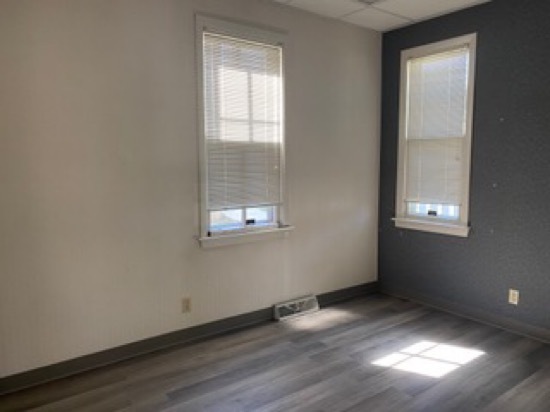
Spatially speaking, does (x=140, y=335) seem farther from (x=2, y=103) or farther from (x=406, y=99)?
(x=406, y=99)

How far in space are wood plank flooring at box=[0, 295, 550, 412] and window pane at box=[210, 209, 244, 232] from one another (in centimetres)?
85

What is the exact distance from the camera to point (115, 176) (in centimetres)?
265

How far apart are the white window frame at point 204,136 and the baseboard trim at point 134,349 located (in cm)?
66

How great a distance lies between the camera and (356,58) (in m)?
3.90

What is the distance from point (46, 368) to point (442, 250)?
3.21 metres

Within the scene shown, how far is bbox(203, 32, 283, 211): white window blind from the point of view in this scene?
3027 millimetres

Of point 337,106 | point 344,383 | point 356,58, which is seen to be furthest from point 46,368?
point 356,58

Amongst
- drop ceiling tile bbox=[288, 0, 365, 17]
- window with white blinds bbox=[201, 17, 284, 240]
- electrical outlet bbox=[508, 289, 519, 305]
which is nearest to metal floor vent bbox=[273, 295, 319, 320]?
window with white blinds bbox=[201, 17, 284, 240]

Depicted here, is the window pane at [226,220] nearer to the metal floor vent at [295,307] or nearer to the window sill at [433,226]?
the metal floor vent at [295,307]

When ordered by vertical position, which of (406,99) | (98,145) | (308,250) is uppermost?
(406,99)

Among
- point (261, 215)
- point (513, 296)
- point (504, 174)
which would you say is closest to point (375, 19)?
point (504, 174)

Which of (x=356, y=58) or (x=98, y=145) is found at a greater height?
(x=356, y=58)

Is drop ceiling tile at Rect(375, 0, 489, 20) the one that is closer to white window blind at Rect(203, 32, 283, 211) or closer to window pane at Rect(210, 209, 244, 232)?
white window blind at Rect(203, 32, 283, 211)

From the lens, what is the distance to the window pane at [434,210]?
11.9 ft
